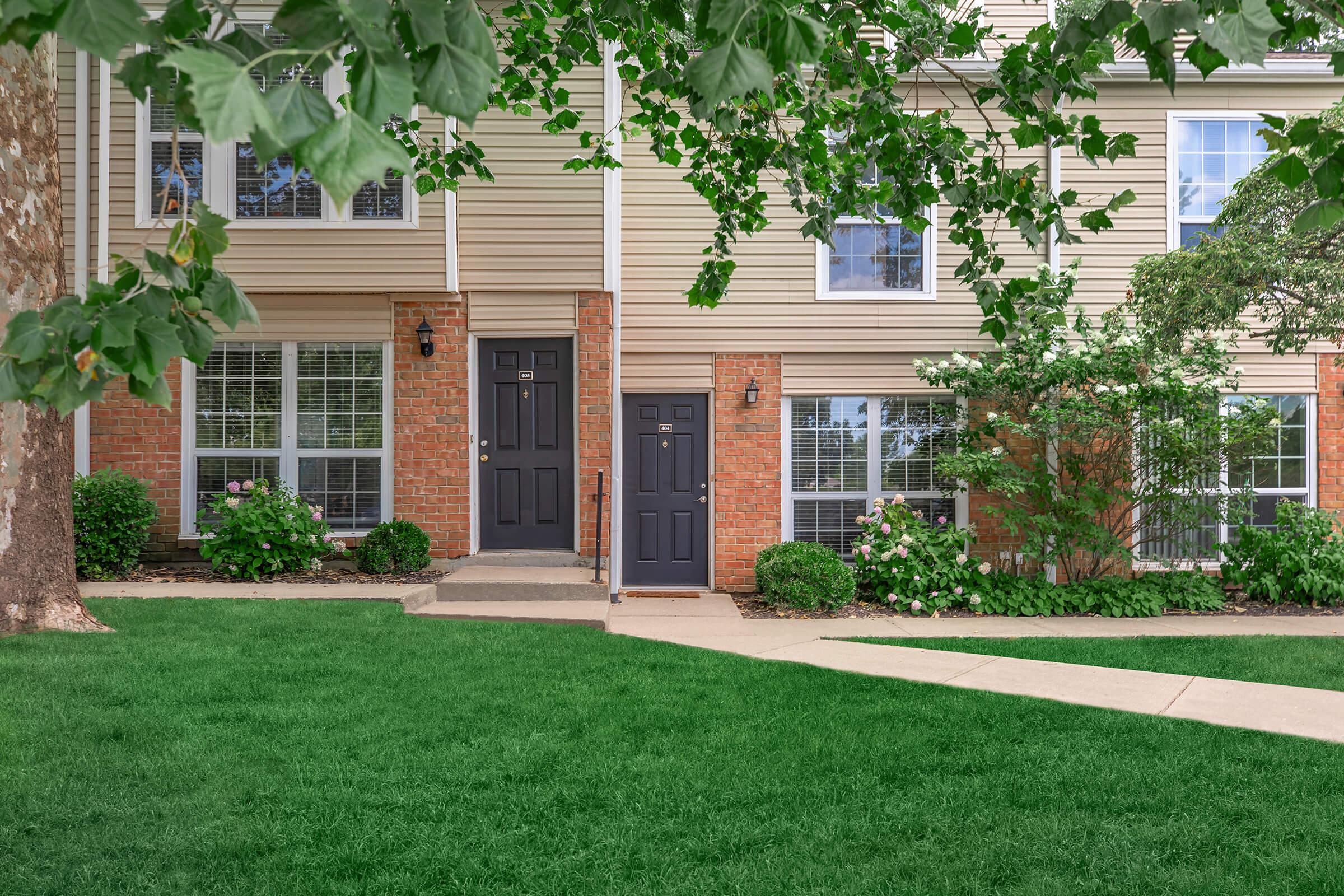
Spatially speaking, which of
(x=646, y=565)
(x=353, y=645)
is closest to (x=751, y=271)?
(x=646, y=565)

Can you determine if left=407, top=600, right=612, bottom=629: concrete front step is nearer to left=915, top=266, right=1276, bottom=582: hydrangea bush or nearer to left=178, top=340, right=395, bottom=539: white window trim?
left=178, top=340, right=395, bottom=539: white window trim

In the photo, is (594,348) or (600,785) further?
(594,348)

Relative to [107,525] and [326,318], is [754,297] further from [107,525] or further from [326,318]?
[107,525]

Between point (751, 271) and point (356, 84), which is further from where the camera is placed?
point (751, 271)

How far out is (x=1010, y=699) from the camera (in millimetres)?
5188

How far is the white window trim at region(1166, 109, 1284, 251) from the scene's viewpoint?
961 cm

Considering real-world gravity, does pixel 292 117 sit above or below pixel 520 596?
above

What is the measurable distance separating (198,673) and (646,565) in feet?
17.5

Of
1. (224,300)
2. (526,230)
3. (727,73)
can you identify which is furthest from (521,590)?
(727,73)

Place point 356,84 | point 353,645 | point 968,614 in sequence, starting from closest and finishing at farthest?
point 356,84
point 353,645
point 968,614

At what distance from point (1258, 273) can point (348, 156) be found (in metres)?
8.54

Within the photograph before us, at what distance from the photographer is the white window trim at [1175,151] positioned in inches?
378

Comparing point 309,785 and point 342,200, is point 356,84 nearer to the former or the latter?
point 342,200

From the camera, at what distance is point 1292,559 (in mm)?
8828
